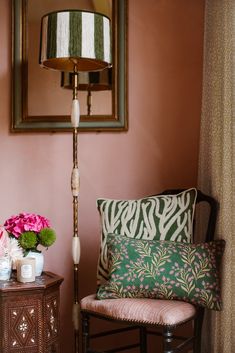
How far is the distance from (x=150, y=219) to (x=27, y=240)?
616 millimetres

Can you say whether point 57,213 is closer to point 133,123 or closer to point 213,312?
point 133,123

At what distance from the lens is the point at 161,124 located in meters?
3.38

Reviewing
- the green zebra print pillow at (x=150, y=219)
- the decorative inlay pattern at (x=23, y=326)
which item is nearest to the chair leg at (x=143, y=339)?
the green zebra print pillow at (x=150, y=219)

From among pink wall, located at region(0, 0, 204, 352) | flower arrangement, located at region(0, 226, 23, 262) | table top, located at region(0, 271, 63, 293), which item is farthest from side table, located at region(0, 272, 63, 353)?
pink wall, located at region(0, 0, 204, 352)

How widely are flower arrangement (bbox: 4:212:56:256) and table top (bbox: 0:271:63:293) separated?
0.48ft

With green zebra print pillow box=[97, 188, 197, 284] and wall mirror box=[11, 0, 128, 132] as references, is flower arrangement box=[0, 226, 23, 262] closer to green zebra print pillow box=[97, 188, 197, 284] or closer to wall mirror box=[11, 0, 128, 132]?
green zebra print pillow box=[97, 188, 197, 284]

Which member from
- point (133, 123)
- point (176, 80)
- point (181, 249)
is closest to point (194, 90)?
point (176, 80)

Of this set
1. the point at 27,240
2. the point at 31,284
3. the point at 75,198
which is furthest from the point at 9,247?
the point at 75,198

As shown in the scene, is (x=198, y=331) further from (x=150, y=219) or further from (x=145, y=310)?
(x=150, y=219)

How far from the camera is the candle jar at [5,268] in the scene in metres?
2.72

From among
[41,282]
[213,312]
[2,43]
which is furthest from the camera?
[2,43]

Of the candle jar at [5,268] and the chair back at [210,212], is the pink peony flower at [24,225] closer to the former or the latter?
the candle jar at [5,268]

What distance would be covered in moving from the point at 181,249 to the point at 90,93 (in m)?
1.09

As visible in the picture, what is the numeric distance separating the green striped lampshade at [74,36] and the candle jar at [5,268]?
989 mm
